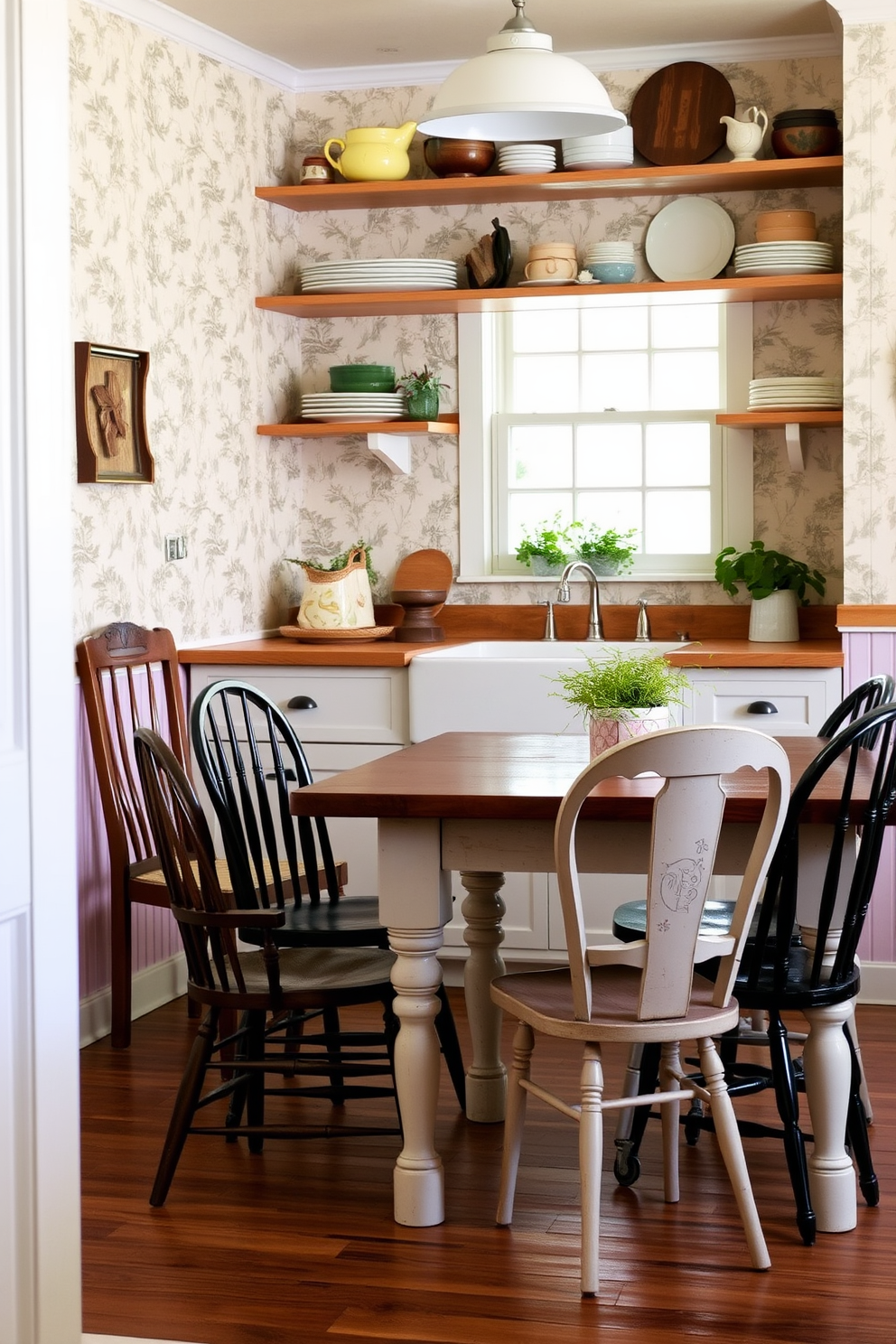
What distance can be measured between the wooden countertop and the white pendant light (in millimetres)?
1597

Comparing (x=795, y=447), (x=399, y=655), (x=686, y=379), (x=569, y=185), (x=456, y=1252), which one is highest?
(x=569, y=185)

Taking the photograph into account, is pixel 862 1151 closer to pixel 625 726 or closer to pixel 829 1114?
pixel 829 1114

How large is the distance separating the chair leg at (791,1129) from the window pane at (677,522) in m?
2.53

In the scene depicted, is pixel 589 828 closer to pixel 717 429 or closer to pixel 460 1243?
pixel 460 1243

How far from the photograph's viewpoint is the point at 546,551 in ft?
16.5

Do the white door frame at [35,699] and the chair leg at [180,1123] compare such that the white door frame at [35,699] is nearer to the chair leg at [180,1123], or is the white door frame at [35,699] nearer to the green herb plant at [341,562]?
the chair leg at [180,1123]

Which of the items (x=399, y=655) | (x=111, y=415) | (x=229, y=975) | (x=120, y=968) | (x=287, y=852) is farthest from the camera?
(x=399, y=655)

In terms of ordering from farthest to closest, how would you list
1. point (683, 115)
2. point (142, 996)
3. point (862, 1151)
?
point (683, 115) < point (142, 996) < point (862, 1151)

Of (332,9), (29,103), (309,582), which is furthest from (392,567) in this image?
(29,103)

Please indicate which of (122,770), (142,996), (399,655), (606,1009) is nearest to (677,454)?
(399,655)

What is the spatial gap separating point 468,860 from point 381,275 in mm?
2607

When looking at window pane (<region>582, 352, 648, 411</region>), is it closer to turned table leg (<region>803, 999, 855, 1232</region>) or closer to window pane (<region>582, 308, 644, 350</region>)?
window pane (<region>582, 308, 644, 350</region>)

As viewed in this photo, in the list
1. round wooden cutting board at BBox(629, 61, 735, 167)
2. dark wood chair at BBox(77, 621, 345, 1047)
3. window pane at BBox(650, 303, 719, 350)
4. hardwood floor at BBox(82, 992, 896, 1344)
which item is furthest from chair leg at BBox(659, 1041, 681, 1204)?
round wooden cutting board at BBox(629, 61, 735, 167)

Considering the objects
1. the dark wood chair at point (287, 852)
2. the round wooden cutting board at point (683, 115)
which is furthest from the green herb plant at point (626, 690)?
the round wooden cutting board at point (683, 115)
